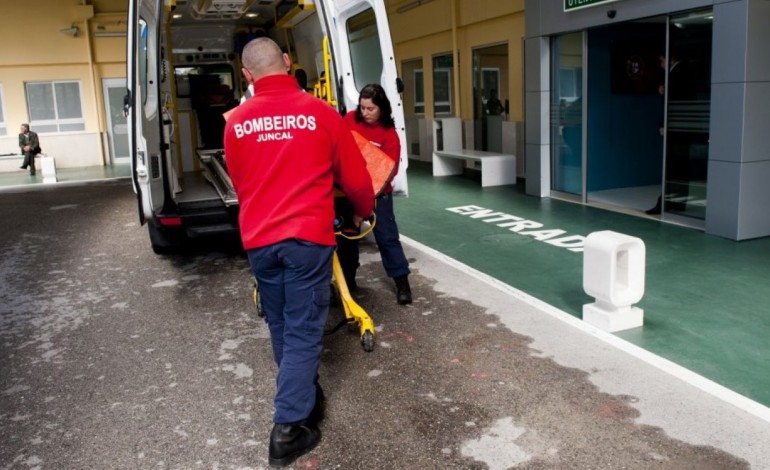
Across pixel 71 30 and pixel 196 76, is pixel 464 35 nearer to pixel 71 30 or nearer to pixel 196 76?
pixel 196 76

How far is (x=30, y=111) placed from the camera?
715 inches

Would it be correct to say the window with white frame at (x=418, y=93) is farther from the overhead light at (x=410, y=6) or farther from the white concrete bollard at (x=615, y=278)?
the white concrete bollard at (x=615, y=278)

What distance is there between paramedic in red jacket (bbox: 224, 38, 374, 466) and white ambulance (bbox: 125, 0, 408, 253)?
8.61 ft

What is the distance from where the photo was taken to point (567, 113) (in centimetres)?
902

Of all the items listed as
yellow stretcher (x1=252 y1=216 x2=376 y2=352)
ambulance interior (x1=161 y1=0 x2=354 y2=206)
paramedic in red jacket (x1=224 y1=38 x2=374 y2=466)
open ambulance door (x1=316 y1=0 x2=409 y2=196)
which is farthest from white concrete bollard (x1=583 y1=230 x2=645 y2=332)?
ambulance interior (x1=161 y1=0 x2=354 y2=206)

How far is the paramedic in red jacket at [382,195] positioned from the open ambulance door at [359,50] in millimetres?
598

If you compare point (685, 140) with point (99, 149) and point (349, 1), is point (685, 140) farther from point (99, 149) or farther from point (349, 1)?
point (99, 149)

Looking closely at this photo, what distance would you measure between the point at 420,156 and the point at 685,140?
27.9ft

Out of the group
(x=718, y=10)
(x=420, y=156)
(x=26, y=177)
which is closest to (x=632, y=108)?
(x=718, y=10)

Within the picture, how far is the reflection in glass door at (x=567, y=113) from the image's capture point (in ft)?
28.8

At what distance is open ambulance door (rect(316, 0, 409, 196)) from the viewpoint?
18.1 feet

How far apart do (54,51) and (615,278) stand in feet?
59.2

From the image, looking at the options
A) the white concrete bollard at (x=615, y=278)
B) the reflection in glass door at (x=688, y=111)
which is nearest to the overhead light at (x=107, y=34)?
the reflection in glass door at (x=688, y=111)

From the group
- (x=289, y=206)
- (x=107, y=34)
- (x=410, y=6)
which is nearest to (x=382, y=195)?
(x=289, y=206)
